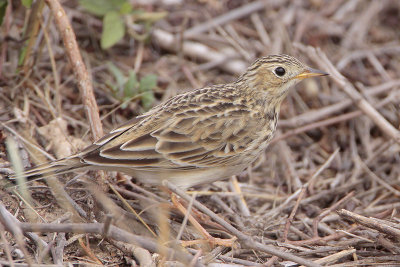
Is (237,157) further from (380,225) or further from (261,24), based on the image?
(261,24)

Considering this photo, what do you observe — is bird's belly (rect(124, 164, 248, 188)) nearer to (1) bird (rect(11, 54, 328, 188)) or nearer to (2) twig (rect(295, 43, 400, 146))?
(1) bird (rect(11, 54, 328, 188))

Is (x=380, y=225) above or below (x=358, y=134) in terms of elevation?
below

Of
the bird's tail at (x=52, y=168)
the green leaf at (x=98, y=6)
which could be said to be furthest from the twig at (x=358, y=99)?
the bird's tail at (x=52, y=168)

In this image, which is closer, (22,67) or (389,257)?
(389,257)

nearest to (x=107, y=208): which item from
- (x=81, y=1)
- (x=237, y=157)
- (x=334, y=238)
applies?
(x=237, y=157)

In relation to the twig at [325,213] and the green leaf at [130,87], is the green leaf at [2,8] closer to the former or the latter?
the green leaf at [130,87]

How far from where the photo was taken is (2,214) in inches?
157

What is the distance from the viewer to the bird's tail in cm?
460

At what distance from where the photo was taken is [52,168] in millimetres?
4641

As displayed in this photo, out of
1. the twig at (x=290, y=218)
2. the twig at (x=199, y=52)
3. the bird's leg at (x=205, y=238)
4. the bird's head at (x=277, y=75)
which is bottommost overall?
the bird's leg at (x=205, y=238)

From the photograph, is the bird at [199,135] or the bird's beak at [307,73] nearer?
the bird at [199,135]

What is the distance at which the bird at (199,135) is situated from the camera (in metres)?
4.80

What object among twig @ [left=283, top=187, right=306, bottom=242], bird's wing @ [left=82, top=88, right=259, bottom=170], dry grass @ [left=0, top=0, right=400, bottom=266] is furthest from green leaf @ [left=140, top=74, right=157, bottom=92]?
twig @ [left=283, top=187, right=306, bottom=242]

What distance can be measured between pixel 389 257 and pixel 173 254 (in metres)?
1.88
